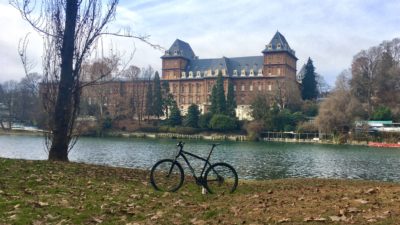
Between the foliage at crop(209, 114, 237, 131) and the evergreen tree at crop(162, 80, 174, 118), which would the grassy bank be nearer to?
the foliage at crop(209, 114, 237, 131)

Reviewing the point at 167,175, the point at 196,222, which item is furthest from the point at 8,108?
the point at 196,222

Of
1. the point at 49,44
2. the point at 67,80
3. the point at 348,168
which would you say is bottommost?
the point at 348,168

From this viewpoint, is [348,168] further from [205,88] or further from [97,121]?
[205,88]

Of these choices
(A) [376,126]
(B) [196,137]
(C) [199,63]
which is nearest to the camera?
(A) [376,126]

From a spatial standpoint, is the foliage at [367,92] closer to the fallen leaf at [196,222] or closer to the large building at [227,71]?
the large building at [227,71]

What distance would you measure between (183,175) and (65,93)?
230 inches

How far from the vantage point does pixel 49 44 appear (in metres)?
13.1

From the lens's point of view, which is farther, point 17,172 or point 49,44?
point 49,44

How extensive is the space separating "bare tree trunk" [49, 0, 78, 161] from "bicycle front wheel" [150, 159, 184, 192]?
180 inches

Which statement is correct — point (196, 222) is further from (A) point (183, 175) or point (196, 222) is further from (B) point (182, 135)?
(B) point (182, 135)

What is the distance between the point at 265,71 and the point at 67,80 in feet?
273

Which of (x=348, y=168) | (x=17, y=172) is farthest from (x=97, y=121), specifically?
(x=17, y=172)

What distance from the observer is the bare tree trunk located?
12.1m

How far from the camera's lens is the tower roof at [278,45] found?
90688 mm
